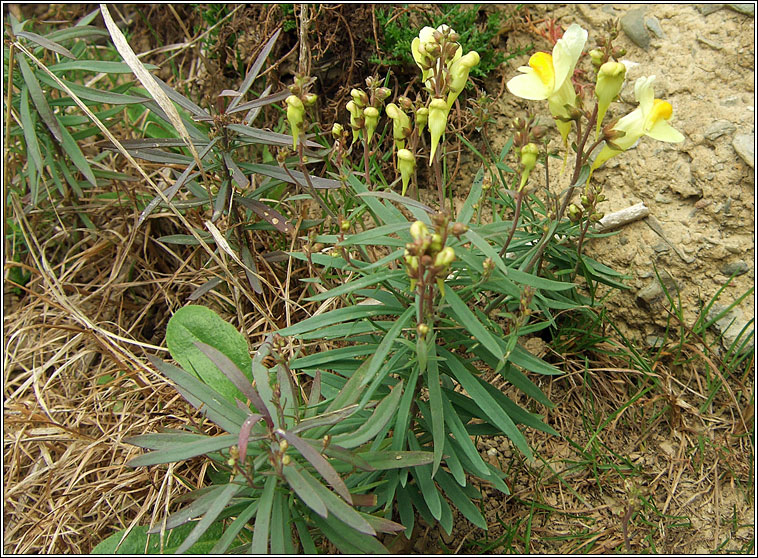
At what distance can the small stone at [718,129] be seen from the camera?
Result: 221 centimetres

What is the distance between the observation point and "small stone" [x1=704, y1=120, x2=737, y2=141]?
7.25ft

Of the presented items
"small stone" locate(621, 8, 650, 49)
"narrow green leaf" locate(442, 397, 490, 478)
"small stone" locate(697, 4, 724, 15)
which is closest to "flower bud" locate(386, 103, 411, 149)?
"narrow green leaf" locate(442, 397, 490, 478)

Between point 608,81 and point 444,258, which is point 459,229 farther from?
point 608,81

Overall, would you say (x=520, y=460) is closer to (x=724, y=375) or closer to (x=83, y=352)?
(x=724, y=375)

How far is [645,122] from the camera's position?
1456 millimetres

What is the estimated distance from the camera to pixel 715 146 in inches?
87.5

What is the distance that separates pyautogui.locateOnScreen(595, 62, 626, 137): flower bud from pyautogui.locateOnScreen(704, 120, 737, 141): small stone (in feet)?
3.26

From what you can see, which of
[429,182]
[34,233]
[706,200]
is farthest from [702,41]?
[34,233]

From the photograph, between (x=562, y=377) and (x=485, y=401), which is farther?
(x=562, y=377)

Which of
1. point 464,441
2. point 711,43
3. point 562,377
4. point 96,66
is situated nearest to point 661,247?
point 562,377

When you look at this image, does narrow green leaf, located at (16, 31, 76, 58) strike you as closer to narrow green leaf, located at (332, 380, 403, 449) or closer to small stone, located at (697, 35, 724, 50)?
narrow green leaf, located at (332, 380, 403, 449)

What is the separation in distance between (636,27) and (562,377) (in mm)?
1372

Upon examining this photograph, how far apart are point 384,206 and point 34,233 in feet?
5.92

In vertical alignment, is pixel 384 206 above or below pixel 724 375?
above
